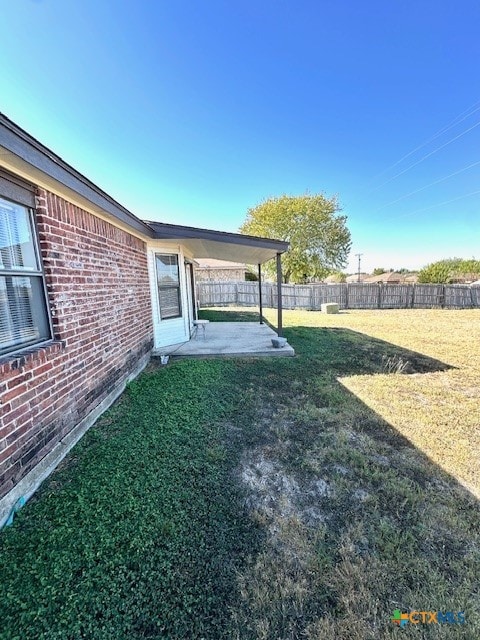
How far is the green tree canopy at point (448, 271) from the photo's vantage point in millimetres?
19703

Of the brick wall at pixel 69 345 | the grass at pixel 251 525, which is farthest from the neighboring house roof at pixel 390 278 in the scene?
the brick wall at pixel 69 345

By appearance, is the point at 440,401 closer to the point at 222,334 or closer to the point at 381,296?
the point at 222,334

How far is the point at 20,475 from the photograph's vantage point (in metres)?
2.01

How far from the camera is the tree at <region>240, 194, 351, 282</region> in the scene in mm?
20203

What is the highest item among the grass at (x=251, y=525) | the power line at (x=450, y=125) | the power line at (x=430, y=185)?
the power line at (x=450, y=125)

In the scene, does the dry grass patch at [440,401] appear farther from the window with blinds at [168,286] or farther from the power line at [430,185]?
the power line at [430,185]

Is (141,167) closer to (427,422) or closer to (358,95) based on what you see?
(358,95)

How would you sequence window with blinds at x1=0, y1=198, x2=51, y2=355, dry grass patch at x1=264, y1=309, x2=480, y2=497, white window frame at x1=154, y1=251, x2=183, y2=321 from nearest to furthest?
window with blinds at x1=0, y1=198, x2=51, y2=355
dry grass patch at x1=264, y1=309, x2=480, y2=497
white window frame at x1=154, y1=251, x2=183, y2=321

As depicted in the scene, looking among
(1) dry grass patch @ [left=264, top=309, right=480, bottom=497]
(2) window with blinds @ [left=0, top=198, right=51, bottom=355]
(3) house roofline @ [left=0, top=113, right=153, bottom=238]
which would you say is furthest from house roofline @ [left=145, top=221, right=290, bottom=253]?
(1) dry grass patch @ [left=264, top=309, right=480, bottom=497]

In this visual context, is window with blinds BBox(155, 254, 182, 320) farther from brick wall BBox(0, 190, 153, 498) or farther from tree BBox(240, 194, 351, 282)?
tree BBox(240, 194, 351, 282)

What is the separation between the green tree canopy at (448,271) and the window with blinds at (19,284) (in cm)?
2358

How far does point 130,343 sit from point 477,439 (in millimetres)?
4929

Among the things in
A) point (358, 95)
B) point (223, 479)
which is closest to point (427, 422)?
point (223, 479)

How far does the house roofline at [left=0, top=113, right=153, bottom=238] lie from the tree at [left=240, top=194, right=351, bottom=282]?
17798 millimetres
